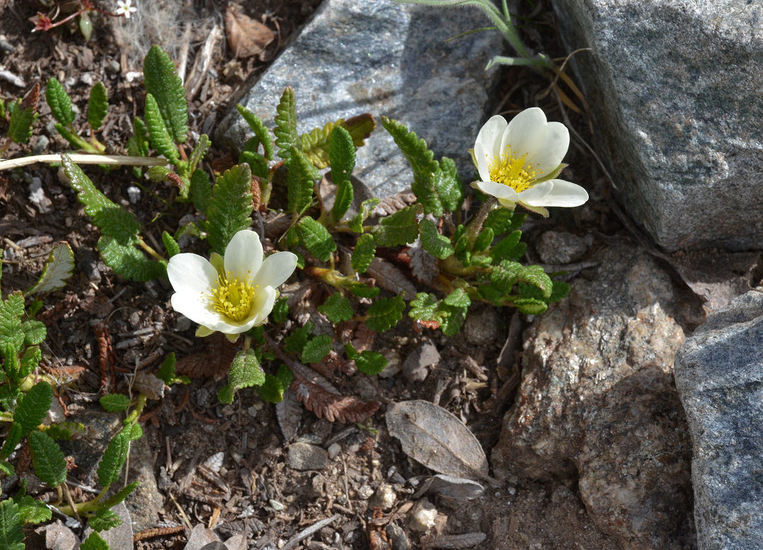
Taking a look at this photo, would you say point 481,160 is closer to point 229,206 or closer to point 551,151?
point 551,151

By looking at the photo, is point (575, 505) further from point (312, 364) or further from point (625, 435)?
point (312, 364)

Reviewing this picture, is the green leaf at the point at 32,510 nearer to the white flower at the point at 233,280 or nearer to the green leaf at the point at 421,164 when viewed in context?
the white flower at the point at 233,280

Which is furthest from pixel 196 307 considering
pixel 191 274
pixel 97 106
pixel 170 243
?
pixel 97 106

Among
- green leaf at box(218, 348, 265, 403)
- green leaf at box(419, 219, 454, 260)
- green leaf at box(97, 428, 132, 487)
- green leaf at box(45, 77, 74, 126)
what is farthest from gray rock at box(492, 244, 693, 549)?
green leaf at box(45, 77, 74, 126)

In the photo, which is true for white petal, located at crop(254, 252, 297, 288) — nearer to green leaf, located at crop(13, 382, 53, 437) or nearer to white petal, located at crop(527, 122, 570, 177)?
green leaf, located at crop(13, 382, 53, 437)

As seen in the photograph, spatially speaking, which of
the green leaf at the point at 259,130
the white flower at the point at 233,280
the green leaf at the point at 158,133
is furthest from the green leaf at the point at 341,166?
the green leaf at the point at 158,133

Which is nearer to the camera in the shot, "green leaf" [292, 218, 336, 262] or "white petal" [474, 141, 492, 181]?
"white petal" [474, 141, 492, 181]
